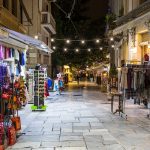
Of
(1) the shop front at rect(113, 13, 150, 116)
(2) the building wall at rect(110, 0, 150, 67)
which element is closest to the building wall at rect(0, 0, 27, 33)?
(1) the shop front at rect(113, 13, 150, 116)

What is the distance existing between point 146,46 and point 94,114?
28.5 feet

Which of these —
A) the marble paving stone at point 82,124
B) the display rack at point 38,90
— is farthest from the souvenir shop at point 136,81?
the display rack at point 38,90

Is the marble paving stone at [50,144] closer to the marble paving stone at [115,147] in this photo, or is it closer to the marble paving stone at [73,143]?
the marble paving stone at [73,143]

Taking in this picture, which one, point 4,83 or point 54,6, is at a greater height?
point 54,6

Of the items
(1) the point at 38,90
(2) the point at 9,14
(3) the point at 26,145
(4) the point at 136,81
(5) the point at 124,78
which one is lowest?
(3) the point at 26,145

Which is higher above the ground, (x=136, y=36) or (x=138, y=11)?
(x=138, y=11)

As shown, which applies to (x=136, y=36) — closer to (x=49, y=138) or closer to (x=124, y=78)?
(x=124, y=78)

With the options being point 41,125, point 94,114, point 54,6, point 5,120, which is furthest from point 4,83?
point 54,6

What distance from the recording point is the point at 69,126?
12852 mm

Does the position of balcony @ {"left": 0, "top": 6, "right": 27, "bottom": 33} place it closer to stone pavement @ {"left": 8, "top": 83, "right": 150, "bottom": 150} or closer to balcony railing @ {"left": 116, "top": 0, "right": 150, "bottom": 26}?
stone pavement @ {"left": 8, "top": 83, "right": 150, "bottom": 150}

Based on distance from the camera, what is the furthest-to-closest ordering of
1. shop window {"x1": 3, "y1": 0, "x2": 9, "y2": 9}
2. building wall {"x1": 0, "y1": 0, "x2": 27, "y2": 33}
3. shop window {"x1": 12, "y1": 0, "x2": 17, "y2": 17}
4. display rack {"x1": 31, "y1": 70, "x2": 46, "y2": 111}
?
1. shop window {"x1": 12, "y1": 0, "x2": 17, "y2": 17}
2. shop window {"x1": 3, "y1": 0, "x2": 9, "y2": 9}
3. display rack {"x1": 31, "y1": 70, "x2": 46, "y2": 111}
4. building wall {"x1": 0, "y1": 0, "x2": 27, "y2": 33}

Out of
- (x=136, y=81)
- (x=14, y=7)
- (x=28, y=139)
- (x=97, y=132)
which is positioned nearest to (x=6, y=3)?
(x=14, y=7)

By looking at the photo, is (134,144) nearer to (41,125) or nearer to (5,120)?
(5,120)

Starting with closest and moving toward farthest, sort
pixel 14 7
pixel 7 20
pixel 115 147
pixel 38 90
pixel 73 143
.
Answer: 1. pixel 115 147
2. pixel 73 143
3. pixel 38 90
4. pixel 7 20
5. pixel 14 7
